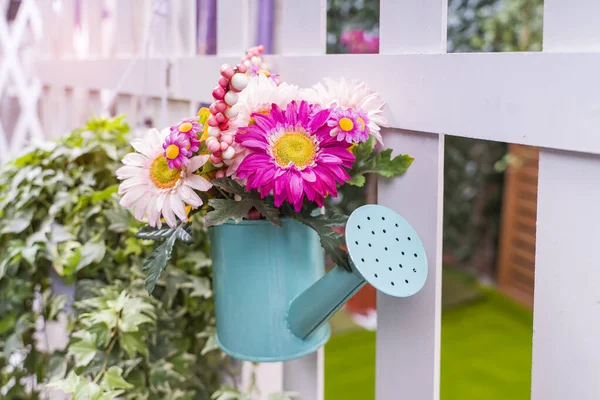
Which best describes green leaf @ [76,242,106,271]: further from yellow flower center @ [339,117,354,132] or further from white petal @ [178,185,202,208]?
yellow flower center @ [339,117,354,132]

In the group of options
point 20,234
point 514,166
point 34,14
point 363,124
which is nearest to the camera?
point 363,124

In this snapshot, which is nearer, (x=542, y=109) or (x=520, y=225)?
(x=542, y=109)

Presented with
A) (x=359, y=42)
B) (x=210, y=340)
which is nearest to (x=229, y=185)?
(x=210, y=340)

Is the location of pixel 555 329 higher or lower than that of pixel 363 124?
lower

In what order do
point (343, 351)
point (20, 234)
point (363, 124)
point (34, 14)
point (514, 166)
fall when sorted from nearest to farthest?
point (363, 124)
point (20, 234)
point (34, 14)
point (343, 351)
point (514, 166)

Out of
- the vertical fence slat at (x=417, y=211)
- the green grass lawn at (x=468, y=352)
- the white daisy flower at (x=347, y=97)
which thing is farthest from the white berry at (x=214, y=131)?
the green grass lawn at (x=468, y=352)

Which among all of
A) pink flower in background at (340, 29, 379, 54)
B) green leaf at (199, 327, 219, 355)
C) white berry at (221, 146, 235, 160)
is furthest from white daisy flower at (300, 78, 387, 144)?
pink flower in background at (340, 29, 379, 54)

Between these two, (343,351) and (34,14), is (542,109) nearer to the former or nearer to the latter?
(34,14)

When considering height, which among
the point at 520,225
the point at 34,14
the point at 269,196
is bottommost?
the point at 520,225

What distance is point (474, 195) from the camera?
3.01 m

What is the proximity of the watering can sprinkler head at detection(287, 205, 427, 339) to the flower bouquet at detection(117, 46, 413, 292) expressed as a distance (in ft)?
0.10

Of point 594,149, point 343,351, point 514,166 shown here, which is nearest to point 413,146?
point 594,149

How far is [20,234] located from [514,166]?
2416 mm

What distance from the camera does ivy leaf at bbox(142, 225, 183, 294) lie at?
63 cm
